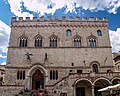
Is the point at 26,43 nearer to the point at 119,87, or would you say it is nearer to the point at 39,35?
the point at 39,35

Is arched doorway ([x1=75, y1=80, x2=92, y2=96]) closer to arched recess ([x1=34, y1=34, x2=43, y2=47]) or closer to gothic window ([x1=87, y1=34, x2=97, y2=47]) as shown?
gothic window ([x1=87, y1=34, x2=97, y2=47])

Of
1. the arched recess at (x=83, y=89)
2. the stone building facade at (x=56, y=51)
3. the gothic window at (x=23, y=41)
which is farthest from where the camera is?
the gothic window at (x=23, y=41)

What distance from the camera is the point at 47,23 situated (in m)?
33.0

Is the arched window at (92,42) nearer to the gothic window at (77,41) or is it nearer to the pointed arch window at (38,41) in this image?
the gothic window at (77,41)

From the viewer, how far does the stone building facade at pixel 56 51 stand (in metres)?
29.5

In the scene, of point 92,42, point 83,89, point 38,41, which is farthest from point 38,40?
point 83,89

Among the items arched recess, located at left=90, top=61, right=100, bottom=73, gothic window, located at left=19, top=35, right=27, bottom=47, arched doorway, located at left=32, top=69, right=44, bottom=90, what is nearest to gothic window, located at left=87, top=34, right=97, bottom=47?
arched recess, located at left=90, top=61, right=100, bottom=73

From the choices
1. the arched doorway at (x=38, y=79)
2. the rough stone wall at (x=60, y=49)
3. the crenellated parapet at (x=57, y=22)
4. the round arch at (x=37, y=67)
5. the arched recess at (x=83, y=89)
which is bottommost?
the arched recess at (x=83, y=89)

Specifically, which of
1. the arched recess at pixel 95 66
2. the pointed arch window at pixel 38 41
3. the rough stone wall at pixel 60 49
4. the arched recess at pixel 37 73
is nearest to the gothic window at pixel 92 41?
the rough stone wall at pixel 60 49

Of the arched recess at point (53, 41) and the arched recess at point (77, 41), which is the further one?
the arched recess at point (77, 41)

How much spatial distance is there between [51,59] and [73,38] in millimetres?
5849

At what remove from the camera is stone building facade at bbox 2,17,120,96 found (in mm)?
29484

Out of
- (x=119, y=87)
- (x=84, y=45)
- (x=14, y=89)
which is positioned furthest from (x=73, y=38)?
(x=119, y=87)

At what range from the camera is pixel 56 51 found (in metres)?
31.2
